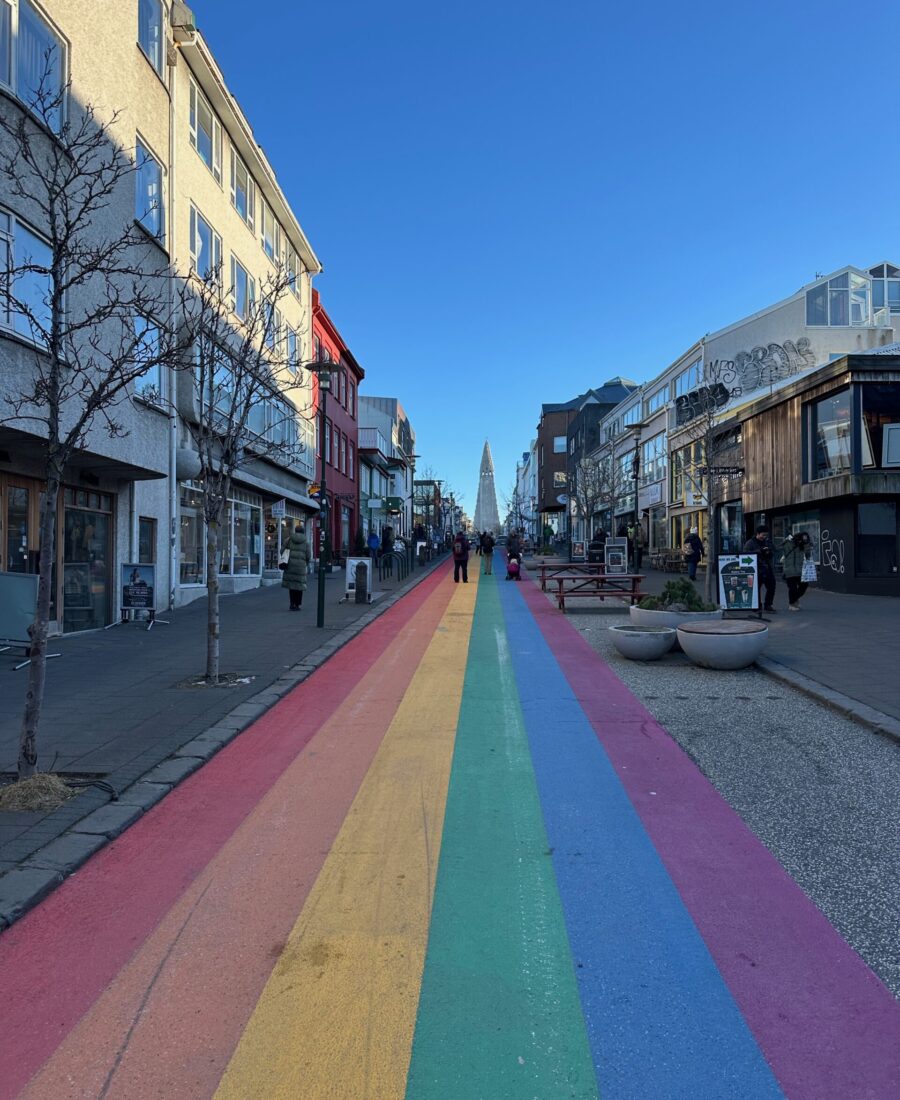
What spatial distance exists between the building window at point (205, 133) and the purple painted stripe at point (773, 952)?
18120mm

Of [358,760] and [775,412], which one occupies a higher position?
[775,412]

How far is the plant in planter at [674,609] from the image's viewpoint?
10.5 meters

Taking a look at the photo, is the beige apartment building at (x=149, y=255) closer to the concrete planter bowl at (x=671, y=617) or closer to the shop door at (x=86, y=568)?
the shop door at (x=86, y=568)

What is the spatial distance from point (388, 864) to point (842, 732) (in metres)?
4.39

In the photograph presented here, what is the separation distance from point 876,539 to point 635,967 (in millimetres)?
19007

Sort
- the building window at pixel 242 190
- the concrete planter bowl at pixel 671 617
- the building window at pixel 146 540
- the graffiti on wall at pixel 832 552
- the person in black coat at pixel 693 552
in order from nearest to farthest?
the concrete planter bowl at pixel 671 617
the building window at pixel 146 540
the graffiti on wall at pixel 832 552
the building window at pixel 242 190
the person in black coat at pixel 693 552

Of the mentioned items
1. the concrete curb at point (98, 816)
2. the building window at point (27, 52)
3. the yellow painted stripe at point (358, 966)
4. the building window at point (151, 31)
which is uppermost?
the building window at point (151, 31)

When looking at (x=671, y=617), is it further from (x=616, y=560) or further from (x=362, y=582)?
(x=616, y=560)

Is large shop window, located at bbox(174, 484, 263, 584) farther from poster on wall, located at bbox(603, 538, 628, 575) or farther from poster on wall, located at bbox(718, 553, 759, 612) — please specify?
poster on wall, located at bbox(718, 553, 759, 612)

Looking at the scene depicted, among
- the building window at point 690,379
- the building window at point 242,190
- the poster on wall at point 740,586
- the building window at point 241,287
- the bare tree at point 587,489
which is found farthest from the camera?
the bare tree at point 587,489

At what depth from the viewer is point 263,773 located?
5.45 m

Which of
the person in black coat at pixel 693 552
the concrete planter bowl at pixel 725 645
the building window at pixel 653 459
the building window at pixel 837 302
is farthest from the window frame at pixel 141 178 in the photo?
the building window at pixel 653 459

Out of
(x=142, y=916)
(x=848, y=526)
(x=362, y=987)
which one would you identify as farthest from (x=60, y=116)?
(x=848, y=526)

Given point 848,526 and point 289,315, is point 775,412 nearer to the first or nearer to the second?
point 848,526
